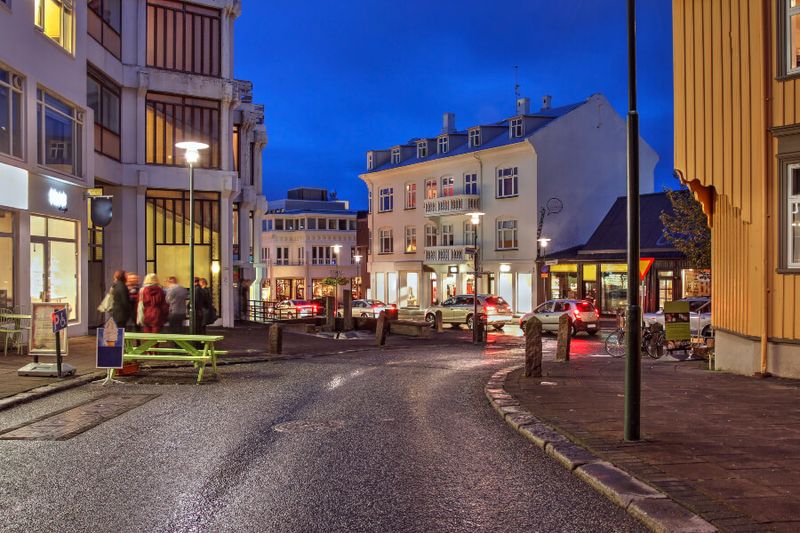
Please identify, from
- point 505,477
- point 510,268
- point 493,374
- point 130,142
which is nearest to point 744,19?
→ point 493,374

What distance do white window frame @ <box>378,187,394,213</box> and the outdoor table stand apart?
4424 cm

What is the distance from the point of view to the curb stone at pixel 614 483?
18.0ft

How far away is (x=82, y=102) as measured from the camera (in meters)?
21.8

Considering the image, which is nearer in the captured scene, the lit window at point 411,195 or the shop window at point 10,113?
the shop window at point 10,113

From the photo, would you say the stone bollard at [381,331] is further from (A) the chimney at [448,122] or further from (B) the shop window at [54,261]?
(A) the chimney at [448,122]


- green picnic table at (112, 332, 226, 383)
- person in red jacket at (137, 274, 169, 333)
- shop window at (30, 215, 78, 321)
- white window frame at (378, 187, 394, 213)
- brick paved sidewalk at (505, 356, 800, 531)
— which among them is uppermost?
white window frame at (378, 187, 394, 213)

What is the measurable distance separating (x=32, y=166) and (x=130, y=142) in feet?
35.7

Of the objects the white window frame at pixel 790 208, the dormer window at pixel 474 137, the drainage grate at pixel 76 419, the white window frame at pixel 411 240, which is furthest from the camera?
the white window frame at pixel 411 240

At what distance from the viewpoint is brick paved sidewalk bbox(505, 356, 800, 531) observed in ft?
19.2

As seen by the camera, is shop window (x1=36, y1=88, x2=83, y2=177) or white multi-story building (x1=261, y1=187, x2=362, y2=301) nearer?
shop window (x1=36, y1=88, x2=83, y2=177)

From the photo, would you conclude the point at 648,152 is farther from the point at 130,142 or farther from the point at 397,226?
the point at 130,142

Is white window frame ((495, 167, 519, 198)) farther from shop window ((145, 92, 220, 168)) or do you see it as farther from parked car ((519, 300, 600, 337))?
shop window ((145, 92, 220, 168))

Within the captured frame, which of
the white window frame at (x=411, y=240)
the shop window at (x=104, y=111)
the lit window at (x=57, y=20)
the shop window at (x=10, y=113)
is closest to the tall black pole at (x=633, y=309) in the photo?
the shop window at (x=10, y=113)

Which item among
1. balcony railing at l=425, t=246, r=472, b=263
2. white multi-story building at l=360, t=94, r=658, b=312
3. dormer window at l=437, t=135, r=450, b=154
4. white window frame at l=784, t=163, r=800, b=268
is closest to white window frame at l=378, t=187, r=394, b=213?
white multi-story building at l=360, t=94, r=658, b=312
